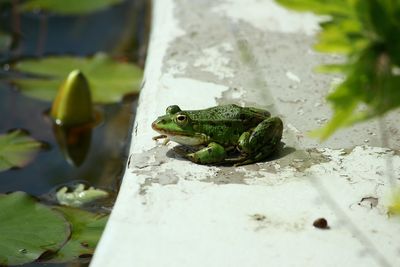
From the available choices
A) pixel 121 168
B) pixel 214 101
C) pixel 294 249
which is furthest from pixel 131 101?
pixel 294 249

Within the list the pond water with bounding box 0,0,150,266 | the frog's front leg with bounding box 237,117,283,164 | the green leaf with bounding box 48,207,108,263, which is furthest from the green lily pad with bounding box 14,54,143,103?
the frog's front leg with bounding box 237,117,283,164

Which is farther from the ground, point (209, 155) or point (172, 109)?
point (172, 109)

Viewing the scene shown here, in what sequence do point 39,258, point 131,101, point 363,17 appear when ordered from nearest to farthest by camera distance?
point 363,17
point 39,258
point 131,101

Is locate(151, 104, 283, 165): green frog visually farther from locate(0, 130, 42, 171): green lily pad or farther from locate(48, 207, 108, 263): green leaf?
locate(0, 130, 42, 171): green lily pad

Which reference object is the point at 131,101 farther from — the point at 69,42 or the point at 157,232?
the point at 157,232

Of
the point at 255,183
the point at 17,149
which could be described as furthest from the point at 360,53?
the point at 17,149

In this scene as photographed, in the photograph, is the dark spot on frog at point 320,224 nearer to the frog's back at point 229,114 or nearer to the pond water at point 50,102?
the frog's back at point 229,114

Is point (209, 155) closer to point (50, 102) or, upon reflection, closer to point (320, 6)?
point (320, 6)
